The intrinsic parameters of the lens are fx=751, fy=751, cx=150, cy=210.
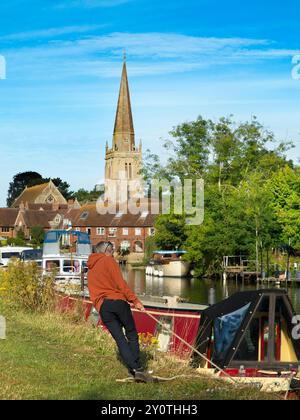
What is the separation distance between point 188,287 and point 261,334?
4569 cm

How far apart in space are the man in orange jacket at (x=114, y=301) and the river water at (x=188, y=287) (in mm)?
33259

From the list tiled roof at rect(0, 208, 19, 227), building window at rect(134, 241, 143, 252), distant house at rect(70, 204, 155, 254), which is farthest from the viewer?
tiled roof at rect(0, 208, 19, 227)

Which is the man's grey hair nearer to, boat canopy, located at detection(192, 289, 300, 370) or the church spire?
boat canopy, located at detection(192, 289, 300, 370)

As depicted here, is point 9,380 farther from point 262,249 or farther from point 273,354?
point 262,249

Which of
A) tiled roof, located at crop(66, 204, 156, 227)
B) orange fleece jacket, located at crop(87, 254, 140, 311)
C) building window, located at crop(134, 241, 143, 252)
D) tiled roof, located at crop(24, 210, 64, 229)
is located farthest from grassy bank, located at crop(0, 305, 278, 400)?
tiled roof, located at crop(24, 210, 64, 229)

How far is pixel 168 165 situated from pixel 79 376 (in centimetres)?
6077

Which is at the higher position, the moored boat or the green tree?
the green tree

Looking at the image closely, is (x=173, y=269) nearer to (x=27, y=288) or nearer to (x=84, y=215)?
(x=84, y=215)

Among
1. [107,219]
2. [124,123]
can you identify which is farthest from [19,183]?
[107,219]

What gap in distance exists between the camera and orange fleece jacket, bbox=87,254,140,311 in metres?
10.7

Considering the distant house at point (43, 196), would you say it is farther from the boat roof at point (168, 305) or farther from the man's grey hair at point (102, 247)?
the man's grey hair at point (102, 247)

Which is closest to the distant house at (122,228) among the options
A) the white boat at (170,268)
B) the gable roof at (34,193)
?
the white boat at (170,268)

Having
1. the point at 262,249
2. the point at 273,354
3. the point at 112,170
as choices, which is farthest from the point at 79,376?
the point at 112,170

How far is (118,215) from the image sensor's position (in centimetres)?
10925
